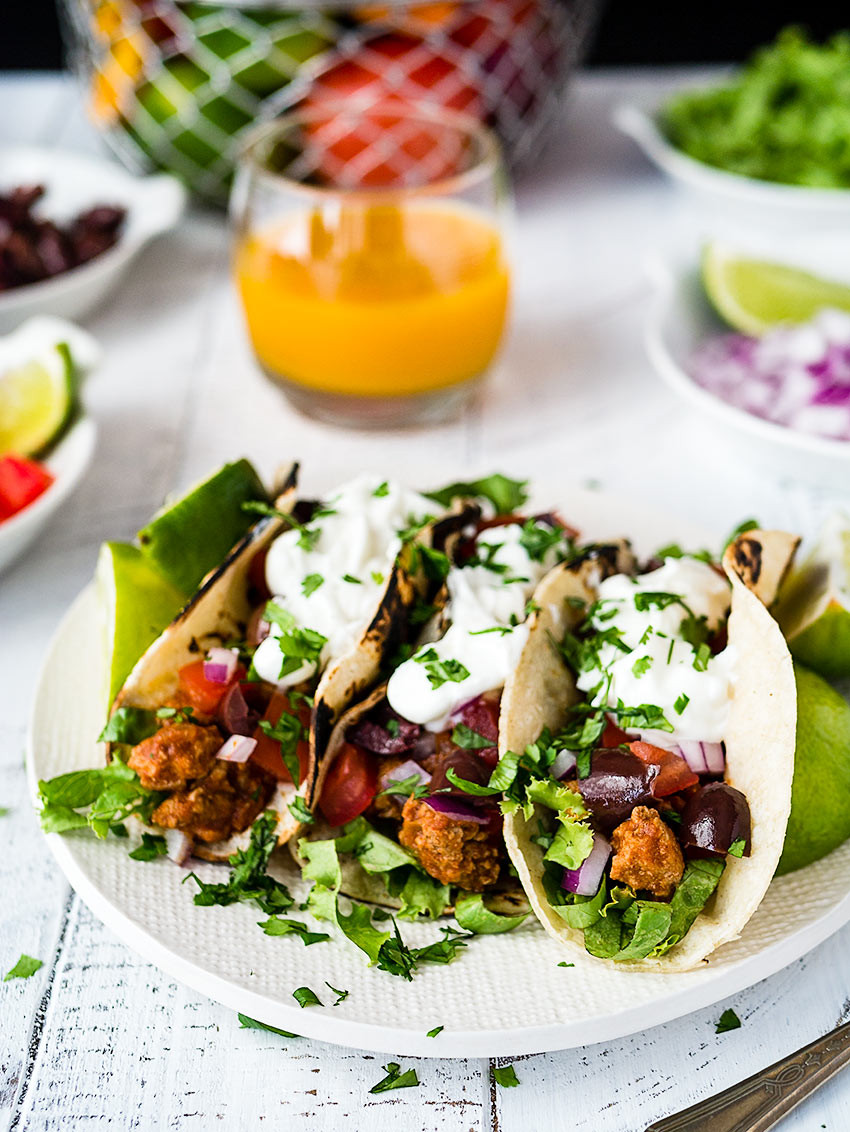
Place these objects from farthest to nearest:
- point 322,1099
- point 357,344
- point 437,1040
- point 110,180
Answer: point 110,180 < point 357,344 < point 322,1099 < point 437,1040

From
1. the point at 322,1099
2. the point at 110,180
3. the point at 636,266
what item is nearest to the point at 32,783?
the point at 322,1099

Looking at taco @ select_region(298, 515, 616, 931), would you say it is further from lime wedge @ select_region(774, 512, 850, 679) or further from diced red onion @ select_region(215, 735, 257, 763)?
lime wedge @ select_region(774, 512, 850, 679)

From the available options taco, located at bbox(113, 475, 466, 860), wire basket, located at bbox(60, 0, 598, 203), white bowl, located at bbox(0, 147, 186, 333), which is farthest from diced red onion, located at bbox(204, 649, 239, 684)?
wire basket, located at bbox(60, 0, 598, 203)

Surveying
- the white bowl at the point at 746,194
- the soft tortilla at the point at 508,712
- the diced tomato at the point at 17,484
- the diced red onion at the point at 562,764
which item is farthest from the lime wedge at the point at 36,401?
the white bowl at the point at 746,194

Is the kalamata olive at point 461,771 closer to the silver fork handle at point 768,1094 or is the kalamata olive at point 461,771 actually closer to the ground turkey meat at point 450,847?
the ground turkey meat at point 450,847

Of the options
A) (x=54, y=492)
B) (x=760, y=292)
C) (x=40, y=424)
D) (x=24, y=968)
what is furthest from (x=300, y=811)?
(x=760, y=292)

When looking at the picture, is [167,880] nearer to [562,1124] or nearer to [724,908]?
[562,1124]
